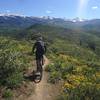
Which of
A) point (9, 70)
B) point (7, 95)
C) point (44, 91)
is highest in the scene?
point (9, 70)

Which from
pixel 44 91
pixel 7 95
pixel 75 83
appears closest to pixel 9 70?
pixel 44 91

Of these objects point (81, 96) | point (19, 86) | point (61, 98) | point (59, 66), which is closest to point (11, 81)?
point (19, 86)

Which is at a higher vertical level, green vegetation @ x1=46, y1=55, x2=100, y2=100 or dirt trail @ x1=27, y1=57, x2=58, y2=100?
green vegetation @ x1=46, y1=55, x2=100, y2=100

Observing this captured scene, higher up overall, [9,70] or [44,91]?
[9,70]

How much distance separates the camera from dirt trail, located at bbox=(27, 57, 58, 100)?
1286cm

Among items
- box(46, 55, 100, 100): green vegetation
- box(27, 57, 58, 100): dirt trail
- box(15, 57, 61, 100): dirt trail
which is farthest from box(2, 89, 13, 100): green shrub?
box(46, 55, 100, 100): green vegetation

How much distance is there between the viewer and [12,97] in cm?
1228

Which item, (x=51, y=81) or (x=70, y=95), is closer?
(x=70, y=95)

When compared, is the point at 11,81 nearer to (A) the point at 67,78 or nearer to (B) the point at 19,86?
(B) the point at 19,86

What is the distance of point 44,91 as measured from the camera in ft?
45.8

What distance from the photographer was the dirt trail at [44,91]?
506 inches

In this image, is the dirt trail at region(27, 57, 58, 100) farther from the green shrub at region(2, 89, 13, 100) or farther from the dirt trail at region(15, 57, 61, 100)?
the green shrub at region(2, 89, 13, 100)

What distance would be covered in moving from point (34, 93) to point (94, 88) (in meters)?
2.85

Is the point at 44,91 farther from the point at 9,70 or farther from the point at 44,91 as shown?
the point at 9,70
